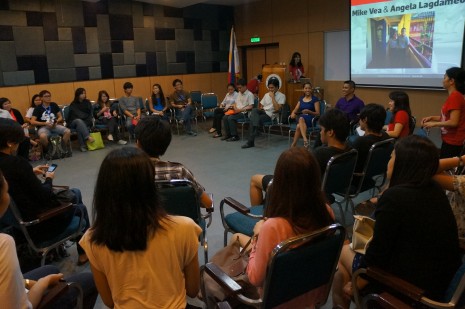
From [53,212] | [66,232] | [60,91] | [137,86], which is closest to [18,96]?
[60,91]

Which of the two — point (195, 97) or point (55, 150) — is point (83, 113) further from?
point (195, 97)

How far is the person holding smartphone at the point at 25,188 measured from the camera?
7.98 feet

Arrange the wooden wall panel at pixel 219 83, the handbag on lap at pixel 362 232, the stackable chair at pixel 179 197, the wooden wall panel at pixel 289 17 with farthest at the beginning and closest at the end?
the wooden wall panel at pixel 219 83, the wooden wall panel at pixel 289 17, the stackable chair at pixel 179 197, the handbag on lap at pixel 362 232

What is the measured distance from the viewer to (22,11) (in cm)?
722

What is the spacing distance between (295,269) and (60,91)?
7534 mm

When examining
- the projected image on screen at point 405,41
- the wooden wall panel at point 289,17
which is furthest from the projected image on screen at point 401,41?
the wooden wall panel at point 289,17

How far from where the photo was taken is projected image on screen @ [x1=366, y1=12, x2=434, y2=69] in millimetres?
6238

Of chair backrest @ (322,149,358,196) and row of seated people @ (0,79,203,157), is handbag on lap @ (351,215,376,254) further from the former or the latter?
row of seated people @ (0,79,203,157)

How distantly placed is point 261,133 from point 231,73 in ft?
6.37

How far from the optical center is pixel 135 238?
1.35m

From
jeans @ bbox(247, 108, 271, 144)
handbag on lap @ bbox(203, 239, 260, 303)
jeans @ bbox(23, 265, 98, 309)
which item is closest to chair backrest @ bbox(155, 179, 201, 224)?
handbag on lap @ bbox(203, 239, 260, 303)

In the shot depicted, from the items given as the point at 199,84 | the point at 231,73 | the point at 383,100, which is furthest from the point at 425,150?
the point at 199,84

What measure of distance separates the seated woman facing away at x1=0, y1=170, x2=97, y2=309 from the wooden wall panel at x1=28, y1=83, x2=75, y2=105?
21.7 ft

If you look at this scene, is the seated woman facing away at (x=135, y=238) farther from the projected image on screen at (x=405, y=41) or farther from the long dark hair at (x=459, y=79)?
the projected image on screen at (x=405, y=41)
